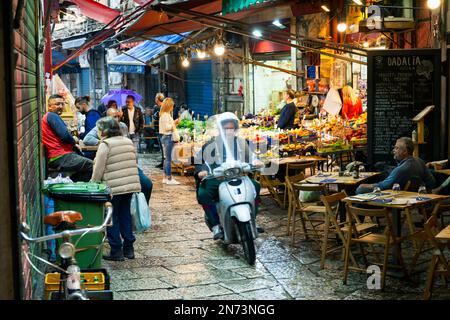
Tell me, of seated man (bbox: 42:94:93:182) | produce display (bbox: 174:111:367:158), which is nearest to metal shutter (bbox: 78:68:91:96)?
produce display (bbox: 174:111:367:158)

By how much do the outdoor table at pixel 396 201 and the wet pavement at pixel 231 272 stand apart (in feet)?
2.34

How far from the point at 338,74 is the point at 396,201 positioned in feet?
38.5

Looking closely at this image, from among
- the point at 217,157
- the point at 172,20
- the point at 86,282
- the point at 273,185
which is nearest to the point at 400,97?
the point at 273,185

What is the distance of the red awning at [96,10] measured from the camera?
17516 millimetres

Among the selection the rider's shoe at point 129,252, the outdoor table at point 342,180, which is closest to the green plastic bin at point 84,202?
the rider's shoe at point 129,252

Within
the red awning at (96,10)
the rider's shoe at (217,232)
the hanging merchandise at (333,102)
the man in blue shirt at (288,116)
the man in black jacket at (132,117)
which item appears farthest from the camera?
the man in black jacket at (132,117)

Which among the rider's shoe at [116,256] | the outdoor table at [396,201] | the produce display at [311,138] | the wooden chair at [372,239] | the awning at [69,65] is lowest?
the rider's shoe at [116,256]

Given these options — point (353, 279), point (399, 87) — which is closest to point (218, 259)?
point (353, 279)

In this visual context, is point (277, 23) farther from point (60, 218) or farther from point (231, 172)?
point (60, 218)

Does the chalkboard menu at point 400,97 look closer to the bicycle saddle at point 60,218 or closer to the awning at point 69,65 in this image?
the bicycle saddle at point 60,218

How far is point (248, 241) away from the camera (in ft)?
31.0

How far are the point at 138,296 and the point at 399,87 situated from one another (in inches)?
281

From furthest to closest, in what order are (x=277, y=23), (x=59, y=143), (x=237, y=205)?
(x=277, y=23), (x=59, y=143), (x=237, y=205)

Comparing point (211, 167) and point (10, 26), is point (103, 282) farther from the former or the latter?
point (211, 167)
